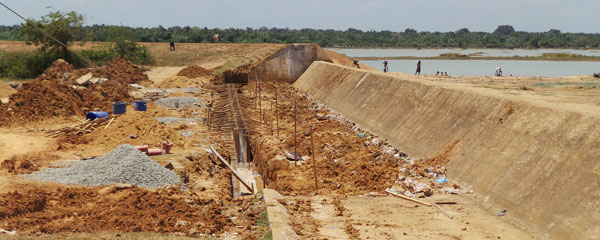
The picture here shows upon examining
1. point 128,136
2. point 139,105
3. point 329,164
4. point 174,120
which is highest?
point 139,105

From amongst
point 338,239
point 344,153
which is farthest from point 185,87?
point 338,239

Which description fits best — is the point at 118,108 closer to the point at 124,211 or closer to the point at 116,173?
the point at 116,173

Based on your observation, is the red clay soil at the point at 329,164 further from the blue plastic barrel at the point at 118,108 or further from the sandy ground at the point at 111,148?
the blue plastic barrel at the point at 118,108

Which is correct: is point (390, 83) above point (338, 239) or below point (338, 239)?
above

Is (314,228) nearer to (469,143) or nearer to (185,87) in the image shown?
(469,143)

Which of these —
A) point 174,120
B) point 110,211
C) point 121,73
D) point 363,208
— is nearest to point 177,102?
point 174,120

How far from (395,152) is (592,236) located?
28.4 feet

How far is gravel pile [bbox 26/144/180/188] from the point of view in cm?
1287

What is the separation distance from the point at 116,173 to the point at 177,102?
→ 13.4 meters

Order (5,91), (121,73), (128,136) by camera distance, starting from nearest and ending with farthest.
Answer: (128,136), (5,91), (121,73)

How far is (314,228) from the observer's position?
34.3ft

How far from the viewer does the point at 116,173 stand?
13.0 meters

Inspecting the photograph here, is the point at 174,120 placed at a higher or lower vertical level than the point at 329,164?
higher

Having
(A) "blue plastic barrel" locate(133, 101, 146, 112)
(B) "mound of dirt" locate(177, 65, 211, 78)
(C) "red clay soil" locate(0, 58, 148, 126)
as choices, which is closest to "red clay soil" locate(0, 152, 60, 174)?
(C) "red clay soil" locate(0, 58, 148, 126)
